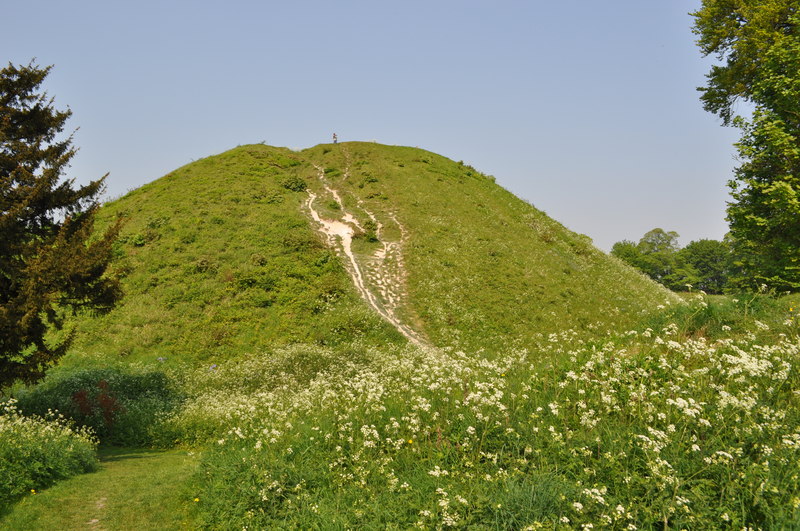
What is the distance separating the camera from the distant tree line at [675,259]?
99375mm

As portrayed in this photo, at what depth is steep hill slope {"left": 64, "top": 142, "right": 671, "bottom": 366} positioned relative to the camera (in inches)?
1060

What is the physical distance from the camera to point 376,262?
35562 mm

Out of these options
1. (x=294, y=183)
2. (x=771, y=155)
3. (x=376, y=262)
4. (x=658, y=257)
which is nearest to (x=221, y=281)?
(x=376, y=262)

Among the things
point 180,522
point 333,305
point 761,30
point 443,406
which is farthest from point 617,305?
point 180,522

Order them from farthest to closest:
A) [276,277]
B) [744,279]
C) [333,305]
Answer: [276,277], [333,305], [744,279]

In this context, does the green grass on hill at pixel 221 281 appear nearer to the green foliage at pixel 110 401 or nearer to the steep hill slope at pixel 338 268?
the steep hill slope at pixel 338 268

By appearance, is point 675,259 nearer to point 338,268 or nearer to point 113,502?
point 338,268

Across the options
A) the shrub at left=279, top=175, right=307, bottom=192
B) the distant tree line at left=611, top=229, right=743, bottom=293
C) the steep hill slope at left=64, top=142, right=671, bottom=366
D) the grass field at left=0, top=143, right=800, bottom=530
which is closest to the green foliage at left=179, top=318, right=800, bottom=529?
the grass field at left=0, top=143, right=800, bottom=530

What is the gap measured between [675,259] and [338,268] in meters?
96.4

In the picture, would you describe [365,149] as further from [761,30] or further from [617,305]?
[761,30]

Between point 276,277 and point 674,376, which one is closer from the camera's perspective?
point 674,376

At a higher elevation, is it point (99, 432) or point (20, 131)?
point (20, 131)

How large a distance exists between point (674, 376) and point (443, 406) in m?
4.73

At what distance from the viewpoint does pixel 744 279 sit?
23328 millimetres
